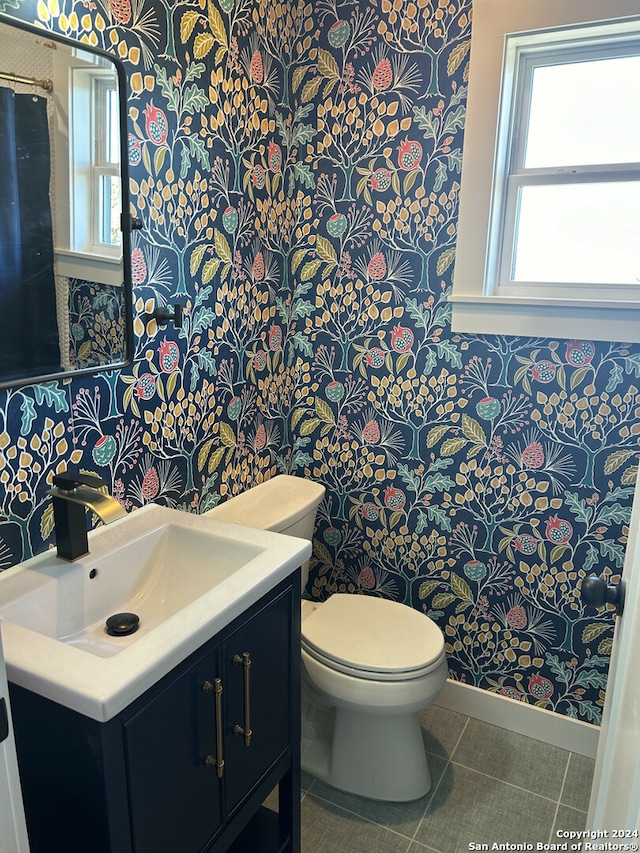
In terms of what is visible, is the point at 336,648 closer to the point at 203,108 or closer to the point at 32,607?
the point at 32,607

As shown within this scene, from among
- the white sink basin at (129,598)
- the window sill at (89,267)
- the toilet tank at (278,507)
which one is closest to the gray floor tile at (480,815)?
the toilet tank at (278,507)

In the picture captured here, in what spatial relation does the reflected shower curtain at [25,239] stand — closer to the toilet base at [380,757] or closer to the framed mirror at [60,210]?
the framed mirror at [60,210]

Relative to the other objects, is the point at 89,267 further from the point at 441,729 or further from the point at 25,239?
the point at 441,729

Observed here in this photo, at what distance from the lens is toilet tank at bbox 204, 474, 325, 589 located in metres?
1.87

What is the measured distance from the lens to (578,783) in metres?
1.88

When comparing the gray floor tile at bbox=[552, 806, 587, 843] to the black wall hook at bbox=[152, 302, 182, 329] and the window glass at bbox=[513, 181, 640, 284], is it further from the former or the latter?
the black wall hook at bbox=[152, 302, 182, 329]

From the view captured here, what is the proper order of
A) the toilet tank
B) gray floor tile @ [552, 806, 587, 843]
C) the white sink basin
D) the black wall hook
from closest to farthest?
the white sink basin < the black wall hook < gray floor tile @ [552, 806, 587, 843] < the toilet tank

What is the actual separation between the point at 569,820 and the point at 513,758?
25cm

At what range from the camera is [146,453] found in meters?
1.65

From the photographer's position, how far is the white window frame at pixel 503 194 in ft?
5.41

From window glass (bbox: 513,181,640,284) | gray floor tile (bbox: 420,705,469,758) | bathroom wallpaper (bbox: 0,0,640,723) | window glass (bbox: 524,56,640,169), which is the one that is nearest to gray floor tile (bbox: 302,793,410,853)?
gray floor tile (bbox: 420,705,469,758)

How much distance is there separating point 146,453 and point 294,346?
2.47ft

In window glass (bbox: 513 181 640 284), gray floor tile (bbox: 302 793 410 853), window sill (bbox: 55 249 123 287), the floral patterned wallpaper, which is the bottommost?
gray floor tile (bbox: 302 793 410 853)

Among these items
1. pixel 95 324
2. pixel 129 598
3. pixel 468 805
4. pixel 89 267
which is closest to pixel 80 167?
pixel 89 267
